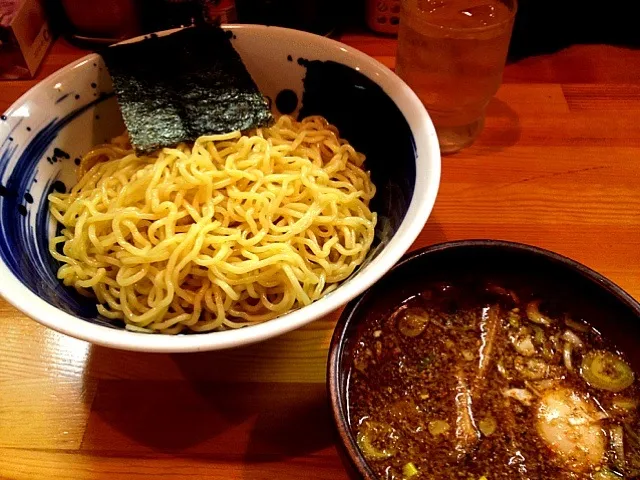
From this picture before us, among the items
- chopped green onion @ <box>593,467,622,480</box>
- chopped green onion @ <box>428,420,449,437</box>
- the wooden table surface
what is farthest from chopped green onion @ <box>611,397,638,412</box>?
the wooden table surface

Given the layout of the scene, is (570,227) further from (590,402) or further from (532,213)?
(590,402)

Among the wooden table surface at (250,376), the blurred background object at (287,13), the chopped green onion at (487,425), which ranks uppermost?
the blurred background object at (287,13)

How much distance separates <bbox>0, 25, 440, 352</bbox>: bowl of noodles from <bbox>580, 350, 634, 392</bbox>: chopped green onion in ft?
1.35

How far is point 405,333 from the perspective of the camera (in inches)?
45.7

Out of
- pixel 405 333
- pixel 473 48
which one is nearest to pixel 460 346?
pixel 405 333

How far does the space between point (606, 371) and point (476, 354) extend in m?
0.24

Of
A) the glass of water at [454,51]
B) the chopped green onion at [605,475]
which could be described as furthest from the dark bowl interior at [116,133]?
the chopped green onion at [605,475]

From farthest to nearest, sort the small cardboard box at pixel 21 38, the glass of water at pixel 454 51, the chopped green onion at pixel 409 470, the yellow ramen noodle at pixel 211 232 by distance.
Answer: the small cardboard box at pixel 21 38
the glass of water at pixel 454 51
the yellow ramen noodle at pixel 211 232
the chopped green onion at pixel 409 470

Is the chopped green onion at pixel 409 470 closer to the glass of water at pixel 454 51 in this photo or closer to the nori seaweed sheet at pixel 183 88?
the nori seaweed sheet at pixel 183 88

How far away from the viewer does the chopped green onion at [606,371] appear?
1.08m

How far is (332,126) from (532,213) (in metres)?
0.59

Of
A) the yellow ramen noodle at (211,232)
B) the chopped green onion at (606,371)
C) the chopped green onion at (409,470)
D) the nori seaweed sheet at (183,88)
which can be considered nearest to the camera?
the chopped green onion at (409,470)

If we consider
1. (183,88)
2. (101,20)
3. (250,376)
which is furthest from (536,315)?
(101,20)

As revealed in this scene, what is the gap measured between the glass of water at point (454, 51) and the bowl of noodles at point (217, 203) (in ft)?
0.92
